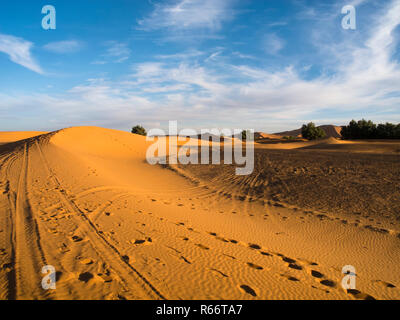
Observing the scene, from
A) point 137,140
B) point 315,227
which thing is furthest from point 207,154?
point 315,227

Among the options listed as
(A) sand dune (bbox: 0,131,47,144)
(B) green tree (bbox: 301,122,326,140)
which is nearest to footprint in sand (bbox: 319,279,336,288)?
(A) sand dune (bbox: 0,131,47,144)

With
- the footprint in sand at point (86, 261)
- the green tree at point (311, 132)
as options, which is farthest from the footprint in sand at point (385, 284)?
the green tree at point (311, 132)

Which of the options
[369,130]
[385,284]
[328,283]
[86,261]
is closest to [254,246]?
[328,283]

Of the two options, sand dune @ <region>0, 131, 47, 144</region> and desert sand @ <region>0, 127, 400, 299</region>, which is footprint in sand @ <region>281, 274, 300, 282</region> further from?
sand dune @ <region>0, 131, 47, 144</region>

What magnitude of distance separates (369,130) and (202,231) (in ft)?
133

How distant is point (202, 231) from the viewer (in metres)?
6.28

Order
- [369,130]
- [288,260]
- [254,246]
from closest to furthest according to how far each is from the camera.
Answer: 1. [288,260]
2. [254,246]
3. [369,130]

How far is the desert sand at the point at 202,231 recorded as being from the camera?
3697mm

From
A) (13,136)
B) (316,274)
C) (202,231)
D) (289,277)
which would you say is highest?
(13,136)

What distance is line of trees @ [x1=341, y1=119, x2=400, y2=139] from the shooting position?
32034mm

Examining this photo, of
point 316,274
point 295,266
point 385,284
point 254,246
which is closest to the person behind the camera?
point 385,284

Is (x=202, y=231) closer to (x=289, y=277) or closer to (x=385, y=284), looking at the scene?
(x=289, y=277)

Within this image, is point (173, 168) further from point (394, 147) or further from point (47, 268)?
point (394, 147)
